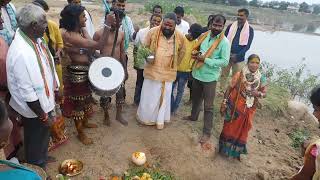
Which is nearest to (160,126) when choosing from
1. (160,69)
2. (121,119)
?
(121,119)

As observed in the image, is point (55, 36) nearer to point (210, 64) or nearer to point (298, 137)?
point (210, 64)

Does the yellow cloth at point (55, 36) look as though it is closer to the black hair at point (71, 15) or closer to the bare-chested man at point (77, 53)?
the bare-chested man at point (77, 53)

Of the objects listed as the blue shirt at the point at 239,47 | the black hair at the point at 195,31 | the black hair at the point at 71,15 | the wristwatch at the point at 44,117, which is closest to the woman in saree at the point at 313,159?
the wristwatch at the point at 44,117

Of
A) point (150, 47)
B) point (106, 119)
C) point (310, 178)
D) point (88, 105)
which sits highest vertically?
point (150, 47)

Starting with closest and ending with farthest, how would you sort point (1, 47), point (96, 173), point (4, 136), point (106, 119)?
point (4, 136), point (1, 47), point (96, 173), point (106, 119)

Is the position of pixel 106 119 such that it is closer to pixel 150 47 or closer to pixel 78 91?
pixel 78 91

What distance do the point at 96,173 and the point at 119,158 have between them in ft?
1.42

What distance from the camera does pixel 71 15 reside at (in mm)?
4160

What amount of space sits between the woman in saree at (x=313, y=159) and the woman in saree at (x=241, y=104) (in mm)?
2065

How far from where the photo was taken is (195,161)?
4.79 metres

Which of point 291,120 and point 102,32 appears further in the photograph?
point 291,120

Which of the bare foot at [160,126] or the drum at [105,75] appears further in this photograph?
the bare foot at [160,126]

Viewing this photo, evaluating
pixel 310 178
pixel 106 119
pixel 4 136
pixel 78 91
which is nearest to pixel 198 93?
pixel 106 119

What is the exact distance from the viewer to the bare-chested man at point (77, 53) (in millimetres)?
4184
